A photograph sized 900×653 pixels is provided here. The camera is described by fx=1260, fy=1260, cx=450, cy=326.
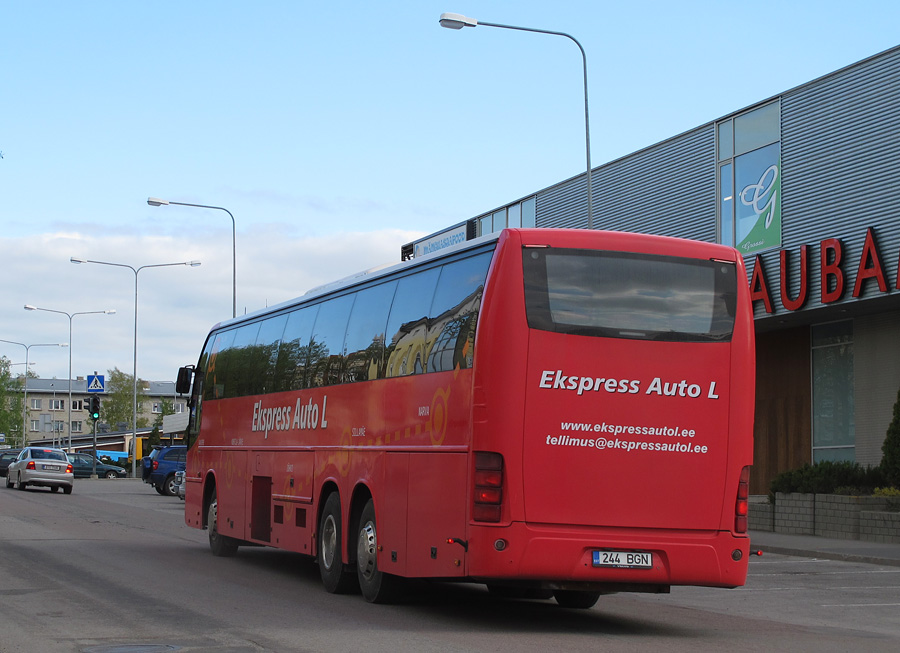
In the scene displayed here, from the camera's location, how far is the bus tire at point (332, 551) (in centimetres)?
1343

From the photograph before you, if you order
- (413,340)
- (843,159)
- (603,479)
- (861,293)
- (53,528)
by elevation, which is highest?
(843,159)

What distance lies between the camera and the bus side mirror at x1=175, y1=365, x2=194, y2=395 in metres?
20.7

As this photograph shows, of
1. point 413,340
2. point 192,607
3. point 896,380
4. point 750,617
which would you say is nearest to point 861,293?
point 896,380

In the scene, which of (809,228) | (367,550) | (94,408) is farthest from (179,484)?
(367,550)

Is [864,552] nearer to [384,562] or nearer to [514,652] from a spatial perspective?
[384,562]

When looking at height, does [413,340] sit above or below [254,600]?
above

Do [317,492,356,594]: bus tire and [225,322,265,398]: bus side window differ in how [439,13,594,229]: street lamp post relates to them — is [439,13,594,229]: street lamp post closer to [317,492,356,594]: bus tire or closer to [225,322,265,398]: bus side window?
[225,322,265,398]: bus side window

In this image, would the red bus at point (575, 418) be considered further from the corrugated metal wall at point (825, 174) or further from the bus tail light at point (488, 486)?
the corrugated metal wall at point (825, 174)

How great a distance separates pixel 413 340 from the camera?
40.0ft

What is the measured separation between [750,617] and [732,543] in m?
2.10

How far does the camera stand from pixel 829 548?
69.5ft

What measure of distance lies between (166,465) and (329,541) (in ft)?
99.2

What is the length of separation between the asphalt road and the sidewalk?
1.38 ft

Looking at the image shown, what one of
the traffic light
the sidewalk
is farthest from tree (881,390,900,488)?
the traffic light
